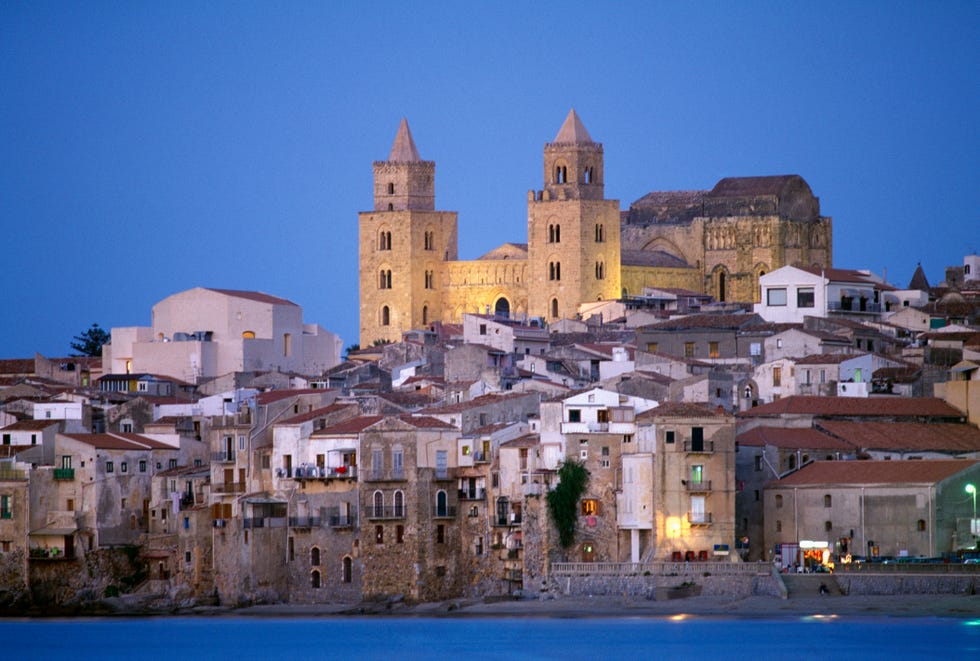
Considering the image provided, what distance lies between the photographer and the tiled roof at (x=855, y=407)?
8925cm

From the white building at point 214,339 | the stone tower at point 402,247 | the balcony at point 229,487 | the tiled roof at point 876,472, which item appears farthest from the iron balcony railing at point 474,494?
the stone tower at point 402,247

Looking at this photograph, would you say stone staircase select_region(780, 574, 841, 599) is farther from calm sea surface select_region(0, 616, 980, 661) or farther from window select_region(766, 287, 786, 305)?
window select_region(766, 287, 786, 305)

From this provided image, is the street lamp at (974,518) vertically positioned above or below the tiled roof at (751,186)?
below

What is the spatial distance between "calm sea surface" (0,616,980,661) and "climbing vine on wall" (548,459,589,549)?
8.58 ft

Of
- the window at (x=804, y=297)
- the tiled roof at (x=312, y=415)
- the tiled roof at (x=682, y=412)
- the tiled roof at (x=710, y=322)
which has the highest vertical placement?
the window at (x=804, y=297)

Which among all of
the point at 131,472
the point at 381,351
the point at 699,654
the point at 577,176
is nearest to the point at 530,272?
the point at 577,176

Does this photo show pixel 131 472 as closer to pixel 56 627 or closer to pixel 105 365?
pixel 56 627

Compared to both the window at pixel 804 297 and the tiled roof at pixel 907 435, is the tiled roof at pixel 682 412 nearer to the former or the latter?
the tiled roof at pixel 907 435

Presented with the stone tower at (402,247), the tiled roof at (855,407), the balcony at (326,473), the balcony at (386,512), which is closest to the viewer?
the balcony at (386,512)

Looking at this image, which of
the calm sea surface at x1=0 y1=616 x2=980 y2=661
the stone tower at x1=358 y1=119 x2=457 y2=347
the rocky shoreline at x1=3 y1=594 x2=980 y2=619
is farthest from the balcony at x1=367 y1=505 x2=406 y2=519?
the stone tower at x1=358 y1=119 x2=457 y2=347

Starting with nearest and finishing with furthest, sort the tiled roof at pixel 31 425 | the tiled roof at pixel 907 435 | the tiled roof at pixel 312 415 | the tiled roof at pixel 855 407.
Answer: the tiled roof at pixel 907 435, the tiled roof at pixel 312 415, the tiled roof at pixel 855 407, the tiled roof at pixel 31 425

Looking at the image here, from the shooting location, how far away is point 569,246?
494 ft

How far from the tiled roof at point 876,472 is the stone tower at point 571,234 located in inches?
2542

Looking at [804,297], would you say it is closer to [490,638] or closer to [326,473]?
[326,473]
